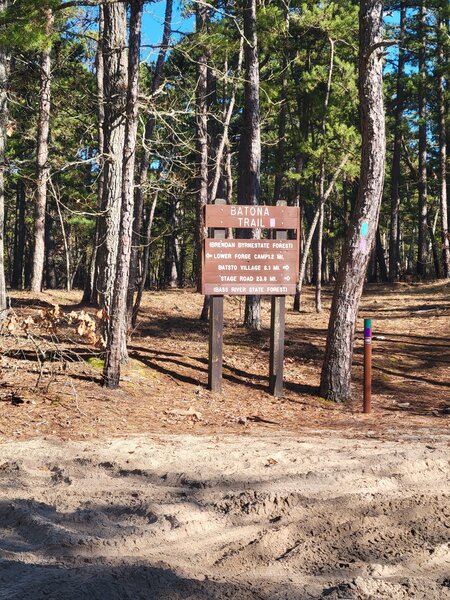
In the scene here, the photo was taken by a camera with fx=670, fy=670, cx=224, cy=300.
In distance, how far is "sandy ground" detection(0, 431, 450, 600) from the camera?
3.78 metres

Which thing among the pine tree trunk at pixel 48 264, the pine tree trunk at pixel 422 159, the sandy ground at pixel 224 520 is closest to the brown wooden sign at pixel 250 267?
the sandy ground at pixel 224 520

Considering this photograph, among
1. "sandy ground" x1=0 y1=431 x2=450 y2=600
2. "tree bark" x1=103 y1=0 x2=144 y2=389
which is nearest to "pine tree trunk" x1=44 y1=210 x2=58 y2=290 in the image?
"tree bark" x1=103 y1=0 x2=144 y2=389

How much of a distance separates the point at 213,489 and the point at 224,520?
2.12ft

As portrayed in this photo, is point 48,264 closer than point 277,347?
No

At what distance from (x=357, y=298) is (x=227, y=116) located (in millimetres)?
9663

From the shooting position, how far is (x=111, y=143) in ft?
35.3

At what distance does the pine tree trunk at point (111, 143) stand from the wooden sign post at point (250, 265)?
154cm

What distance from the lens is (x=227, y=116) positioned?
18.5m

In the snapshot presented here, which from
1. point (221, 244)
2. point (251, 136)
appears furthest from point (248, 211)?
point (251, 136)

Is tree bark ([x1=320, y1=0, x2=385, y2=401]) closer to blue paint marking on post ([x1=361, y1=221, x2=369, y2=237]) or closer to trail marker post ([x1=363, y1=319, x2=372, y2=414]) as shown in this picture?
blue paint marking on post ([x1=361, y1=221, x2=369, y2=237])

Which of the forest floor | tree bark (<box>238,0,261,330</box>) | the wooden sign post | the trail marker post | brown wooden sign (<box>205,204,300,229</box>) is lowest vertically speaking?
the forest floor

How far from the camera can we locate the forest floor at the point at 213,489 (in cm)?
390

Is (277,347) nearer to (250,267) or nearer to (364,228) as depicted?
(250,267)

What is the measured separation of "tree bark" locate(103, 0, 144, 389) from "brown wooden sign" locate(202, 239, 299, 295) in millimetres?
1560
